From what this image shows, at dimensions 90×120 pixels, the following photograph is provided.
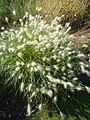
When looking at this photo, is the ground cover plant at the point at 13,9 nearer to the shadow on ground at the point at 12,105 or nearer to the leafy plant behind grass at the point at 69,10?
the leafy plant behind grass at the point at 69,10

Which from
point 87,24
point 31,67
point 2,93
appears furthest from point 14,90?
point 87,24

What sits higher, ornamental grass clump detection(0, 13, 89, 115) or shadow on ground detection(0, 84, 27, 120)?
ornamental grass clump detection(0, 13, 89, 115)

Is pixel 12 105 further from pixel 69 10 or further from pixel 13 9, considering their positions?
pixel 69 10

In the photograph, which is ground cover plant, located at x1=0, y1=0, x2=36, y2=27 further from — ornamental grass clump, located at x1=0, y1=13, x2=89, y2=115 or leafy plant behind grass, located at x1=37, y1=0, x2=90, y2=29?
ornamental grass clump, located at x1=0, y1=13, x2=89, y2=115

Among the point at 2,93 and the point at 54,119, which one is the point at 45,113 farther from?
the point at 2,93

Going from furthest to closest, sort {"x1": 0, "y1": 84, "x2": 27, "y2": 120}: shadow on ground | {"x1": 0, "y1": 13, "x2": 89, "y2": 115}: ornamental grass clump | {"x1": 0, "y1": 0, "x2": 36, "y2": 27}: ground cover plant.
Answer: {"x1": 0, "y1": 0, "x2": 36, "y2": 27}: ground cover plant < {"x1": 0, "y1": 84, "x2": 27, "y2": 120}: shadow on ground < {"x1": 0, "y1": 13, "x2": 89, "y2": 115}: ornamental grass clump

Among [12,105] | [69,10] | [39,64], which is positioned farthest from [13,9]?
[12,105]

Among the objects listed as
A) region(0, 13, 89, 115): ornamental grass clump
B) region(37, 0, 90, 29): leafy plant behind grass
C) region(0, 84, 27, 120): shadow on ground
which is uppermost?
region(37, 0, 90, 29): leafy plant behind grass

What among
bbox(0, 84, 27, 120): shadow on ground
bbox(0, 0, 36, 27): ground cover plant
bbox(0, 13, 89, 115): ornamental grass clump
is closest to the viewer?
bbox(0, 13, 89, 115): ornamental grass clump

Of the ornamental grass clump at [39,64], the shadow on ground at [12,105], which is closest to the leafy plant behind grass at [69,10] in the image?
the ornamental grass clump at [39,64]

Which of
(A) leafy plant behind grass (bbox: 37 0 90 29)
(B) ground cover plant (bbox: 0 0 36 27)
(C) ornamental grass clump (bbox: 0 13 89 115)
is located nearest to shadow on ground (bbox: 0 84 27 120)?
(C) ornamental grass clump (bbox: 0 13 89 115)
